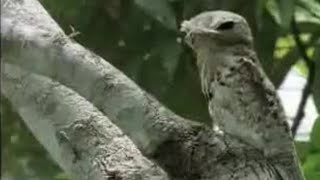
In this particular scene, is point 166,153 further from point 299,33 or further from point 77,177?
point 299,33

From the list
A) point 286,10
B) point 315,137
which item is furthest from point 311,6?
point 315,137

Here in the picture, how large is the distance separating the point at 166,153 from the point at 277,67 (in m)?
0.50

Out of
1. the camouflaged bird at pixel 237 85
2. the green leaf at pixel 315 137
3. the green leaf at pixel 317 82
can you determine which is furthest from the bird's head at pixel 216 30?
the green leaf at pixel 317 82

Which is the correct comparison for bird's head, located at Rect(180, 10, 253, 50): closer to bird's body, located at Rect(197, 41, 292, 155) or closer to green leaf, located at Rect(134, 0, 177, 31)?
bird's body, located at Rect(197, 41, 292, 155)

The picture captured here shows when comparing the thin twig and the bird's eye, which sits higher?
the bird's eye

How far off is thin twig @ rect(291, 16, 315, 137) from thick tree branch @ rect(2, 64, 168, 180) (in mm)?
403

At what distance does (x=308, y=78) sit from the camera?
3.59 feet

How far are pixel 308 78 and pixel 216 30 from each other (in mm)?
454

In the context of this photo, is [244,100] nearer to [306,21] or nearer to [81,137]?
[81,137]

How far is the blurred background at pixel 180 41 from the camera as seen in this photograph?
0.95 meters

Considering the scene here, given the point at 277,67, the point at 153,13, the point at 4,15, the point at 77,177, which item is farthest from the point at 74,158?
the point at 277,67

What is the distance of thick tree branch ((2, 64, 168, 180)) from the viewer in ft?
2.16

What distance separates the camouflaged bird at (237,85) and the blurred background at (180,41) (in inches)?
9.1

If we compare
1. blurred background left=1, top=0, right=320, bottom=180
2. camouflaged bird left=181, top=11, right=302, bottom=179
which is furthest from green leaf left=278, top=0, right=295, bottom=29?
camouflaged bird left=181, top=11, right=302, bottom=179
